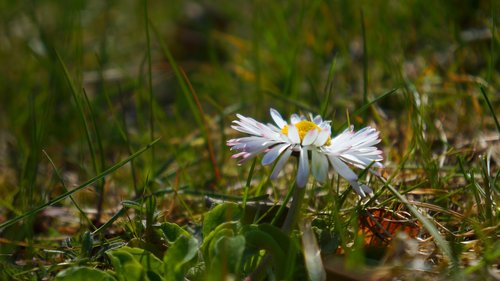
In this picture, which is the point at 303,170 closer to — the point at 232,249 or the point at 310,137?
the point at 310,137

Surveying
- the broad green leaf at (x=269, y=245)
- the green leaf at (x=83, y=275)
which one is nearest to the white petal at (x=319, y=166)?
the broad green leaf at (x=269, y=245)

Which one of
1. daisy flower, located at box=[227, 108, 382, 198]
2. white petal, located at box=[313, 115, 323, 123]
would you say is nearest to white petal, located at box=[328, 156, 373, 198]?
daisy flower, located at box=[227, 108, 382, 198]

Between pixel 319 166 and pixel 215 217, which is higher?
pixel 319 166

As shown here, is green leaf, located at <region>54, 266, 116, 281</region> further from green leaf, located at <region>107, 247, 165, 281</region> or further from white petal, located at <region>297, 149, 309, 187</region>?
white petal, located at <region>297, 149, 309, 187</region>

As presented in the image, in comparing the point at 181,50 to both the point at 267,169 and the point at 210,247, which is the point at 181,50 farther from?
the point at 210,247

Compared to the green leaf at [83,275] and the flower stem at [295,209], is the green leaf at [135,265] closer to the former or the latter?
the green leaf at [83,275]

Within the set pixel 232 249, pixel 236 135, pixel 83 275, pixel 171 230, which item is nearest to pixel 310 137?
pixel 232 249

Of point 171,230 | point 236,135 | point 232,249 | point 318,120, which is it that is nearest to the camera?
point 232,249
